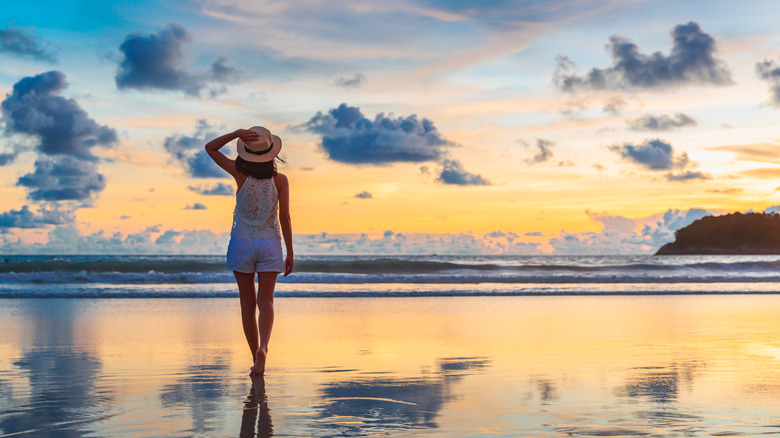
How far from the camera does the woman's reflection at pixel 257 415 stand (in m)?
3.56

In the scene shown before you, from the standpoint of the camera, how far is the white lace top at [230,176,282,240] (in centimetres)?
536

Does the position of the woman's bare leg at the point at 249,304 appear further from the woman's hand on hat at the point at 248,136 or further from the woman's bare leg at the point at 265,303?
the woman's hand on hat at the point at 248,136

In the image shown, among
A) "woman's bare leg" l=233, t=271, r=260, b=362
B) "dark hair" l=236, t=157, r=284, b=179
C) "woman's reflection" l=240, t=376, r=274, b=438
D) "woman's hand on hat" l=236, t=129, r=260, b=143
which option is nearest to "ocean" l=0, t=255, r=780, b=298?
"woman's bare leg" l=233, t=271, r=260, b=362

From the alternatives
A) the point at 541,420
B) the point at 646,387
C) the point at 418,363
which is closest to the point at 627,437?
the point at 541,420

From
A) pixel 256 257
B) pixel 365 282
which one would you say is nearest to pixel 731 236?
pixel 365 282

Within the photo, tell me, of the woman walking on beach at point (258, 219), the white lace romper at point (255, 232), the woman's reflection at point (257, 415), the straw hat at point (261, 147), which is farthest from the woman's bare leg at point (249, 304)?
the straw hat at point (261, 147)

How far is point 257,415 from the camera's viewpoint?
396 cm

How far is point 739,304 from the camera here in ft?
41.8

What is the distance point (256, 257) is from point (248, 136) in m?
0.93

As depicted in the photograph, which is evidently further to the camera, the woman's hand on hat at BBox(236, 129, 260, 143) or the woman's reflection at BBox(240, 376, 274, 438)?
the woman's hand on hat at BBox(236, 129, 260, 143)

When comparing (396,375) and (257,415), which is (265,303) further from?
(257,415)

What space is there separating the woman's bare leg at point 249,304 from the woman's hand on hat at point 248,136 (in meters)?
1.04

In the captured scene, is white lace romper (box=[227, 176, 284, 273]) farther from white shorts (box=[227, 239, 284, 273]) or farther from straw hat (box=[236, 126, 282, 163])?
straw hat (box=[236, 126, 282, 163])

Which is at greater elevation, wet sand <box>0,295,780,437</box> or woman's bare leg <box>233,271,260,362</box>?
woman's bare leg <box>233,271,260,362</box>
